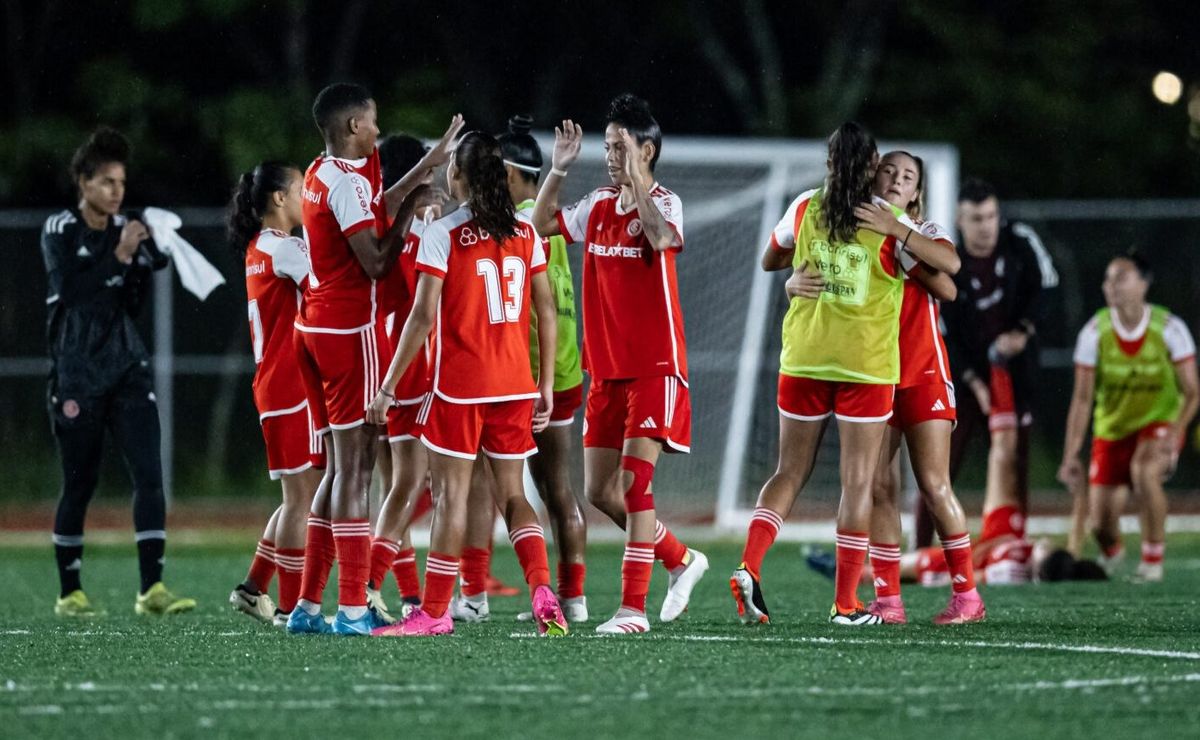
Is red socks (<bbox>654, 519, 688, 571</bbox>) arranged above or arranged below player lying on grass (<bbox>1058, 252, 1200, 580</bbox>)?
below

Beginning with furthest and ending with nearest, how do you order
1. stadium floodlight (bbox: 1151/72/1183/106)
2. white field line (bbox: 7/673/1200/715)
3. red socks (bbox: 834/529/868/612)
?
stadium floodlight (bbox: 1151/72/1183/106)
red socks (bbox: 834/529/868/612)
white field line (bbox: 7/673/1200/715)

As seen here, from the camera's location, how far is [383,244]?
22.3 ft

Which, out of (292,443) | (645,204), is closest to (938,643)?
(645,204)

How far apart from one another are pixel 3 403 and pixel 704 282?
301 inches

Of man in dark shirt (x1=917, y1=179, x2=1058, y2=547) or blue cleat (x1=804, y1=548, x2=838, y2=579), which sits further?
man in dark shirt (x1=917, y1=179, x2=1058, y2=547)

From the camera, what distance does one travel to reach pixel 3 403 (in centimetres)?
1848

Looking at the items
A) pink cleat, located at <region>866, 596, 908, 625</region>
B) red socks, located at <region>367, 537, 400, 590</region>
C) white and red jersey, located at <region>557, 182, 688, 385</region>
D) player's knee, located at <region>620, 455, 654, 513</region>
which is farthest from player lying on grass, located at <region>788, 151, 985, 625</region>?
red socks, located at <region>367, 537, 400, 590</region>

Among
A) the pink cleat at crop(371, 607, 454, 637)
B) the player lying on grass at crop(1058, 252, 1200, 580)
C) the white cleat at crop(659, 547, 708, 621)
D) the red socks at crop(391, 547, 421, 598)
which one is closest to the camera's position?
the pink cleat at crop(371, 607, 454, 637)

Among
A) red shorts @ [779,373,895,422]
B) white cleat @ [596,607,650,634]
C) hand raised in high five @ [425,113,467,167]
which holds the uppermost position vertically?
hand raised in high five @ [425,113,467,167]

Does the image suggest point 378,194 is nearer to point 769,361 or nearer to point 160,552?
point 160,552

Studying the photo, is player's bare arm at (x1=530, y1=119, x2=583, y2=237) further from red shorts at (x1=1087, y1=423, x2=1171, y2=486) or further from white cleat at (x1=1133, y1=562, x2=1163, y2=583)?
red shorts at (x1=1087, y1=423, x2=1171, y2=486)

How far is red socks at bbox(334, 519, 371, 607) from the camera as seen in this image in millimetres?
6754

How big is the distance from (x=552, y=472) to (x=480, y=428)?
109cm

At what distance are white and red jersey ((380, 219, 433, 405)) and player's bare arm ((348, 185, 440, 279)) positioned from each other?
9 centimetres
